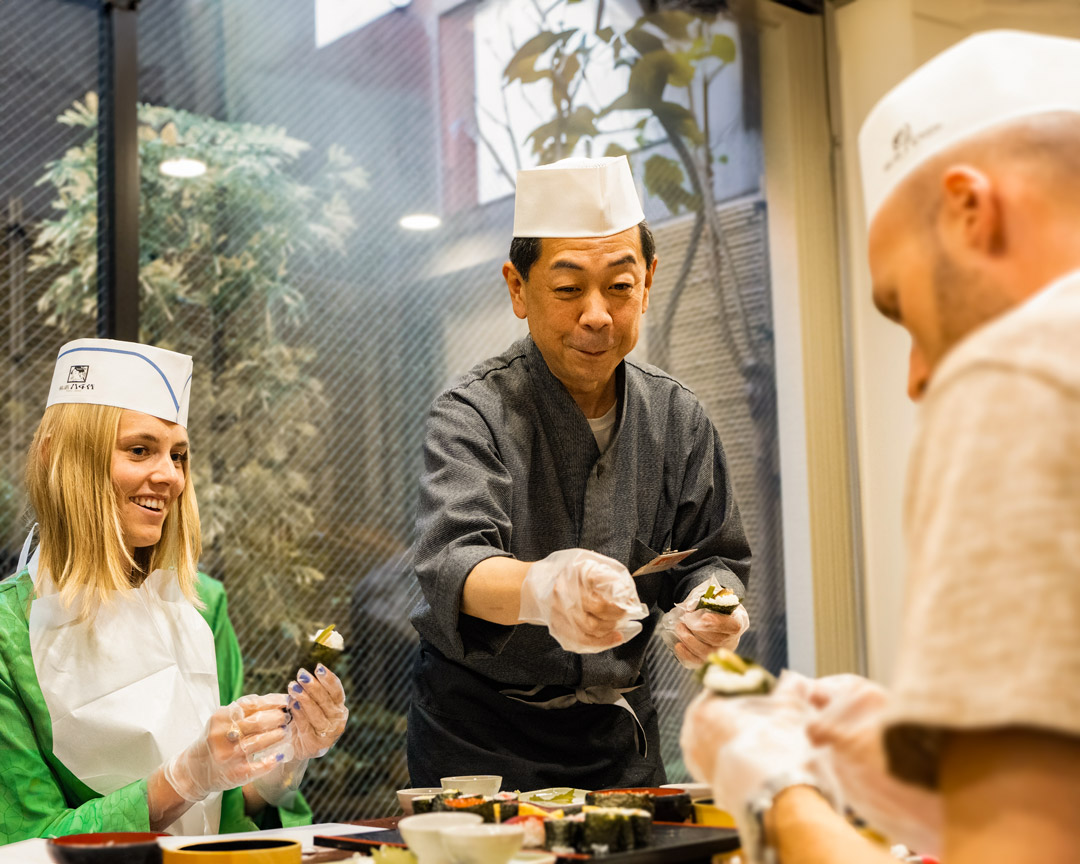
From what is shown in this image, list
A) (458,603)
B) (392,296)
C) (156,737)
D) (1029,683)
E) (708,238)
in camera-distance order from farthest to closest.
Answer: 1. (708,238)
2. (392,296)
3. (156,737)
4. (458,603)
5. (1029,683)

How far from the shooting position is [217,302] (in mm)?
2607

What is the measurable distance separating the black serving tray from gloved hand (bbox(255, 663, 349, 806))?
41cm

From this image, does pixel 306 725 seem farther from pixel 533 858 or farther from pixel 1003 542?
pixel 1003 542

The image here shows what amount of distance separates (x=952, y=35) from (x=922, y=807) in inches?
134

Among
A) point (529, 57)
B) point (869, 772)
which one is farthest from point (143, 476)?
point (529, 57)

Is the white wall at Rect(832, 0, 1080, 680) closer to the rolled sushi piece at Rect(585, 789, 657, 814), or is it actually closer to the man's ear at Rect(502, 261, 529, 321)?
the man's ear at Rect(502, 261, 529, 321)

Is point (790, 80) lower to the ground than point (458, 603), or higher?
higher

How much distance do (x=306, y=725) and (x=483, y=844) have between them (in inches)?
32.9

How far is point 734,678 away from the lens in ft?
3.03

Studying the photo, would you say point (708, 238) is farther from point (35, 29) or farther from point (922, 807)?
point (922, 807)

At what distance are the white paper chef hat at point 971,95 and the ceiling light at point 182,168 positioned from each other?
6.74 feet

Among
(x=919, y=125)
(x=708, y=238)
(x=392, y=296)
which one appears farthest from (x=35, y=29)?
(x=919, y=125)

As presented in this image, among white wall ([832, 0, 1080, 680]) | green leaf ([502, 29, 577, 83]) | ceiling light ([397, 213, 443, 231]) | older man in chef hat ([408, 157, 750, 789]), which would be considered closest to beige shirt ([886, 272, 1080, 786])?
older man in chef hat ([408, 157, 750, 789])

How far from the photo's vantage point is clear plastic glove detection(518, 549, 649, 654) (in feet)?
4.70
